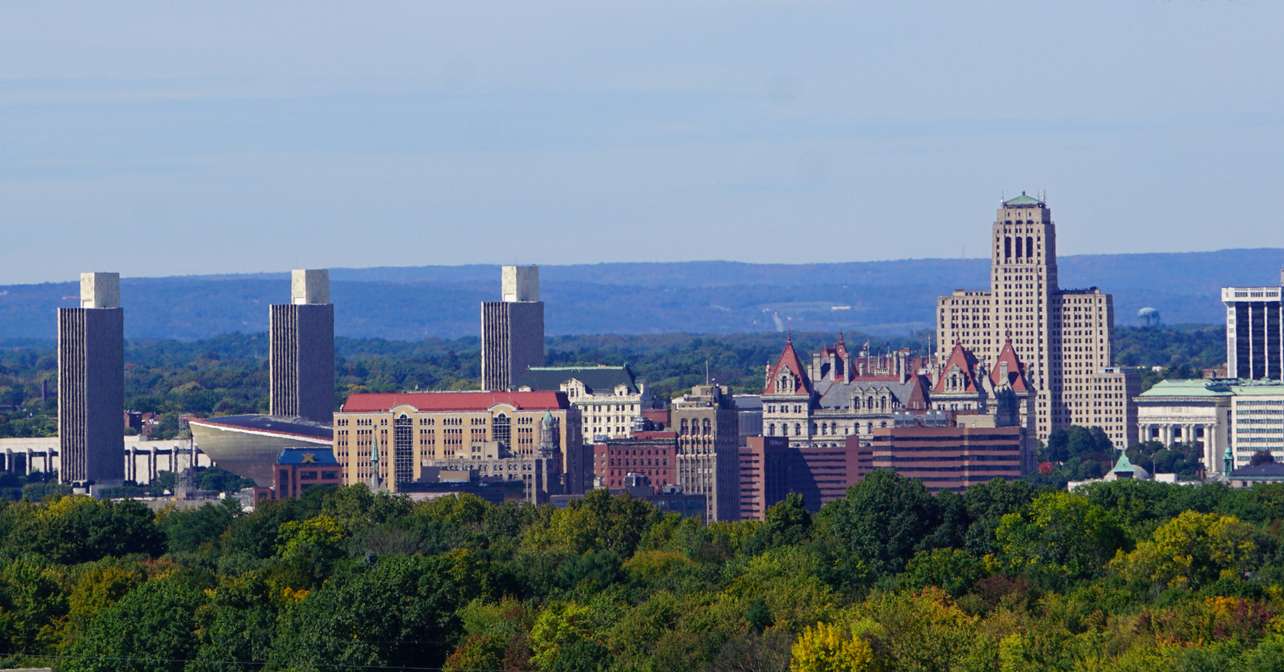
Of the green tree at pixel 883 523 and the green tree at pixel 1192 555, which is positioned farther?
the green tree at pixel 883 523

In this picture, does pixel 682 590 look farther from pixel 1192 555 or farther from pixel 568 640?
pixel 1192 555

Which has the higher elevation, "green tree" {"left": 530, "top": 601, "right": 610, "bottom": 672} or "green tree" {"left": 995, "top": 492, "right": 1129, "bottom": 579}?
"green tree" {"left": 995, "top": 492, "right": 1129, "bottom": 579}

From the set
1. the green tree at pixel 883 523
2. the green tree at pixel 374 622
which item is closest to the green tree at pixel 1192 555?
the green tree at pixel 883 523

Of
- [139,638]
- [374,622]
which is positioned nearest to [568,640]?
[374,622]

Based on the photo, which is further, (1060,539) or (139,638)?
(1060,539)

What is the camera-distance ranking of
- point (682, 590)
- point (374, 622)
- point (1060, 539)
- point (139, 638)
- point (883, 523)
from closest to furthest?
point (374, 622) → point (139, 638) → point (682, 590) → point (1060, 539) → point (883, 523)

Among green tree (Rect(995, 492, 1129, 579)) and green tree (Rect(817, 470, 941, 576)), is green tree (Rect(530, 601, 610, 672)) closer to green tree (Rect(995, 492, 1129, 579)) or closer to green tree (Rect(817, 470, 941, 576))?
green tree (Rect(995, 492, 1129, 579))

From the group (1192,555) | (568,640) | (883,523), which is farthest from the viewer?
(883,523)

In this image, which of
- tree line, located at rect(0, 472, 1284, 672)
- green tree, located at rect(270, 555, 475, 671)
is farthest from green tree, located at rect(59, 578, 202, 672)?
green tree, located at rect(270, 555, 475, 671)

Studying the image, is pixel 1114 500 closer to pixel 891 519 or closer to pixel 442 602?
pixel 891 519

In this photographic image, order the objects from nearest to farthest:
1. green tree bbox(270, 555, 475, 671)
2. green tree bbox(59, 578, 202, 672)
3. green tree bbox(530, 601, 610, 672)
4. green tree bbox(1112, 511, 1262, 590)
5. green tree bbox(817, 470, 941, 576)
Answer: green tree bbox(530, 601, 610, 672) < green tree bbox(270, 555, 475, 671) < green tree bbox(59, 578, 202, 672) < green tree bbox(1112, 511, 1262, 590) < green tree bbox(817, 470, 941, 576)

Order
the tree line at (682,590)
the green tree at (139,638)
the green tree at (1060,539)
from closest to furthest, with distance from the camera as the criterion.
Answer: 1. the tree line at (682,590)
2. the green tree at (139,638)
3. the green tree at (1060,539)

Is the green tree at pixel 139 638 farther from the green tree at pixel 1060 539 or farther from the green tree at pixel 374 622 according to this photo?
the green tree at pixel 1060 539

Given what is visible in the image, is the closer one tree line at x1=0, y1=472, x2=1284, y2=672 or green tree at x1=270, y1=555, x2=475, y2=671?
tree line at x1=0, y1=472, x2=1284, y2=672
